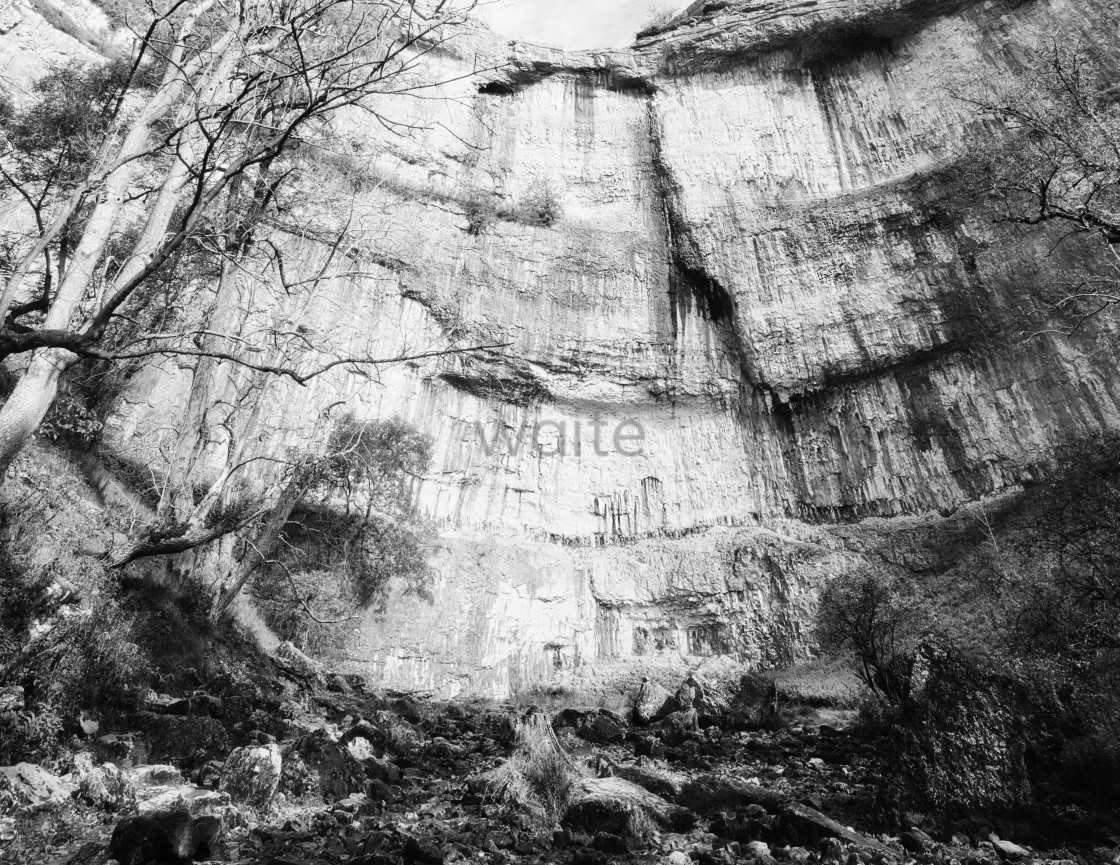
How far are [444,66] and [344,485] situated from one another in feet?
55.2

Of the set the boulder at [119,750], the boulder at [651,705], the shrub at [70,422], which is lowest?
the boulder at [119,750]

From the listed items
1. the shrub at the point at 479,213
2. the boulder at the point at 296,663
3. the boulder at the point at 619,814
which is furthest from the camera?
the shrub at the point at 479,213

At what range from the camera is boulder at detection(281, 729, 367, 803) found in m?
5.45

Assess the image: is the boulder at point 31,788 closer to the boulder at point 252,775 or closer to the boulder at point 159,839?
the boulder at point 159,839

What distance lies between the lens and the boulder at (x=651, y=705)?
12.8m

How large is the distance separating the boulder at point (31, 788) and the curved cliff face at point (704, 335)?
1051cm

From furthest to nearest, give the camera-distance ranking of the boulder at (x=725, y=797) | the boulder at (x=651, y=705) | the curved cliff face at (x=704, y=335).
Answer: the curved cliff face at (x=704, y=335), the boulder at (x=651, y=705), the boulder at (x=725, y=797)

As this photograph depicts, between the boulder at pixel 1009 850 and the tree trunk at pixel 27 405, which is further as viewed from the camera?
the boulder at pixel 1009 850

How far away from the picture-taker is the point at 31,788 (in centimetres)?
425

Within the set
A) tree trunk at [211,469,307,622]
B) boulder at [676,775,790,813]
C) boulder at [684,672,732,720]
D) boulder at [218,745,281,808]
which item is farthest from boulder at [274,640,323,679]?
boulder at [684,672,732,720]

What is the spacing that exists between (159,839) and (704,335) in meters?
18.7

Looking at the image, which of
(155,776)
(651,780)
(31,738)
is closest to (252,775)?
(155,776)

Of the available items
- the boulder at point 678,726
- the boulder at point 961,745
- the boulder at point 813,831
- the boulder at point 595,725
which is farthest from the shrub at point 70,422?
the boulder at point 961,745

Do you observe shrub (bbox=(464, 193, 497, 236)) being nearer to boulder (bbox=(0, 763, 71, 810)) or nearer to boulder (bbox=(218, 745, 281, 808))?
boulder (bbox=(218, 745, 281, 808))
